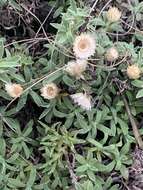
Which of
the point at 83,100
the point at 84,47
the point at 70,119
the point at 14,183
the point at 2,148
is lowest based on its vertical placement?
the point at 14,183

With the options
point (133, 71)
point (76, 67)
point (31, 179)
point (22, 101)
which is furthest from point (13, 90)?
point (133, 71)

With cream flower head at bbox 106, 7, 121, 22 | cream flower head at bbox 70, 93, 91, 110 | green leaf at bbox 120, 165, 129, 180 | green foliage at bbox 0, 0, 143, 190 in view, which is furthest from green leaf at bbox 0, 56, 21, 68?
green leaf at bbox 120, 165, 129, 180

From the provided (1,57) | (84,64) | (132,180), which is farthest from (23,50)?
(132,180)

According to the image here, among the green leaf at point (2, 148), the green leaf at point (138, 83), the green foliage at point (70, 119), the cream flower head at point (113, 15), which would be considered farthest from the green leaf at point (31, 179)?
the cream flower head at point (113, 15)

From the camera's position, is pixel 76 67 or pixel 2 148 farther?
pixel 2 148

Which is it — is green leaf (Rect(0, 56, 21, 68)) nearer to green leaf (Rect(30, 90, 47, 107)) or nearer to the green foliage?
the green foliage

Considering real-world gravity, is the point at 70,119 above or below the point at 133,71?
below

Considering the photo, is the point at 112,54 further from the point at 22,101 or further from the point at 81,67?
the point at 22,101
